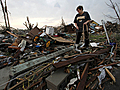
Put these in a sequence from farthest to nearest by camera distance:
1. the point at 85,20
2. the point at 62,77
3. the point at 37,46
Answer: the point at 37,46 → the point at 85,20 → the point at 62,77

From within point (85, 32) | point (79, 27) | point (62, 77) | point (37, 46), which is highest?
point (79, 27)

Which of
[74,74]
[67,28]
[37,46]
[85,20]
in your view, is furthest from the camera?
[67,28]

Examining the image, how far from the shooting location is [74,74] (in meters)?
1.86

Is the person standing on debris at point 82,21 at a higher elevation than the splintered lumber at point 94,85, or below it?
higher

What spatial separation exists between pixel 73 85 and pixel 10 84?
1639mm

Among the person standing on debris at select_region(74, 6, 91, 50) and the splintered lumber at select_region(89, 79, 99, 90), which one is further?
A: the person standing on debris at select_region(74, 6, 91, 50)

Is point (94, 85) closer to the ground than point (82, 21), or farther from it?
closer to the ground

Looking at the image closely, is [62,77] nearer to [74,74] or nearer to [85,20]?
[74,74]

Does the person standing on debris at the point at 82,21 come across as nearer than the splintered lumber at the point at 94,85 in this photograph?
No

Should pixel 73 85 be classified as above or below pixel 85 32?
below

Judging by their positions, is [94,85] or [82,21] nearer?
[94,85]

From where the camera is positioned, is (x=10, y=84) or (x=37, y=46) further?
(x=37, y=46)

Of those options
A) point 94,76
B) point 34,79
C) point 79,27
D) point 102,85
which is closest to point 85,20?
point 79,27

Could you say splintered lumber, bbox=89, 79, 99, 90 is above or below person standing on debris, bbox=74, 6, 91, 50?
below
